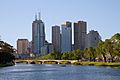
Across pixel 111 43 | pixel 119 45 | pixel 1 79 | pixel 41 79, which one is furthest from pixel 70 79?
pixel 111 43

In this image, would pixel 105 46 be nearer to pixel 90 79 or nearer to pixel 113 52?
pixel 113 52

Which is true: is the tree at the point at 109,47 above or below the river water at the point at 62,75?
above

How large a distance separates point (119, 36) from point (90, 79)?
310ft

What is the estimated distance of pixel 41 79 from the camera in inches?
3711

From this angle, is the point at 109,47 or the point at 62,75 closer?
the point at 62,75

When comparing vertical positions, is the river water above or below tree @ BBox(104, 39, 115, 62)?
below

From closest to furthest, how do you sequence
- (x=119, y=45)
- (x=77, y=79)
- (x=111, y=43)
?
(x=77, y=79), (x=119, y=45), (x=111, y=43)

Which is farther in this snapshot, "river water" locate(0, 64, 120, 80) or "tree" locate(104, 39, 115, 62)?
"tree" locate(104, 39, 115, 62)

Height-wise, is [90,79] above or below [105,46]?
below

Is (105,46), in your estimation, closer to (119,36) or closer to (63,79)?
(119,36)

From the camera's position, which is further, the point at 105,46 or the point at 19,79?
the point at 105,46

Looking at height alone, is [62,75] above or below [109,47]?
below

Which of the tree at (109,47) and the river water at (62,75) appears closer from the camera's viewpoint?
the river water at (62,75)

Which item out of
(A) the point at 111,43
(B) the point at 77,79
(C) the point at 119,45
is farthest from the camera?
(A) the point at 111,43
